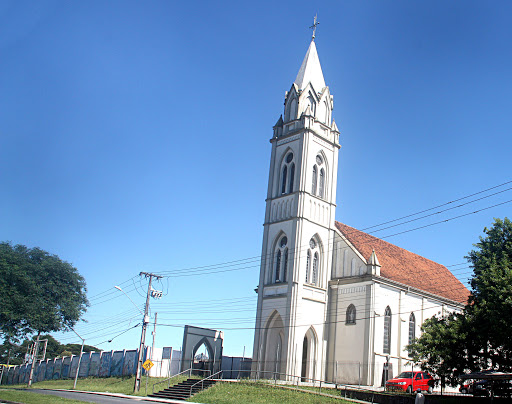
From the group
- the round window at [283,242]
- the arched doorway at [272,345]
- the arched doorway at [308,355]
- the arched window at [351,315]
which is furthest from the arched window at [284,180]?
the arched doorway at [308,355]

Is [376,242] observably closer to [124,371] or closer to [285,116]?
[285,116]

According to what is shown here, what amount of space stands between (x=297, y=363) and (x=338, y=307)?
19.1 feet

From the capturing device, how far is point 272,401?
28625 mm

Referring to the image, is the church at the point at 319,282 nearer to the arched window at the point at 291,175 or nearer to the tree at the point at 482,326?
the arched window at the point at 291,175

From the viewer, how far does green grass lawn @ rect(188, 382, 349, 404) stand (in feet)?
93.2

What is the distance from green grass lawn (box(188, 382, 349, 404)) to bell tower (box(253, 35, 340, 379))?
5.75 meters

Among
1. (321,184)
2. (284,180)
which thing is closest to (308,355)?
(321,184)

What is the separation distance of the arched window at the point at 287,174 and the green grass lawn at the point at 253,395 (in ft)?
53.8

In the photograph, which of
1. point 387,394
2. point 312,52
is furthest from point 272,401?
point 312,52

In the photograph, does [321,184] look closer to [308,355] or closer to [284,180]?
[284,180]

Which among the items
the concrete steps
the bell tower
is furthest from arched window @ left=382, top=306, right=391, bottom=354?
the concrete steps

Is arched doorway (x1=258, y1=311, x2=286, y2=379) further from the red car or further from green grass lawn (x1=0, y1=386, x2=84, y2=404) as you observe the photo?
green grass lawn (x1=0, y1=386, x2=84, y2=404)

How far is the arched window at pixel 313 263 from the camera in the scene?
4166 centimetres

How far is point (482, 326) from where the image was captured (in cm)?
2791
